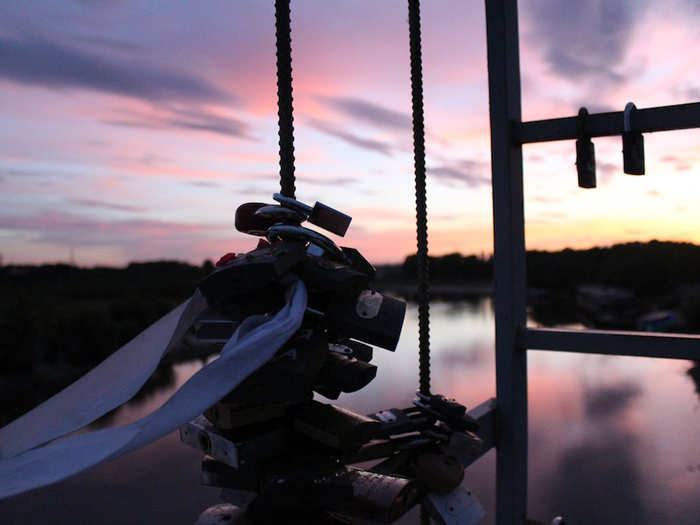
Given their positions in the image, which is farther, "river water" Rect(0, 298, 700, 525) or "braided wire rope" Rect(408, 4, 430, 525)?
"river water" Rect(0, 298, 700, 525)

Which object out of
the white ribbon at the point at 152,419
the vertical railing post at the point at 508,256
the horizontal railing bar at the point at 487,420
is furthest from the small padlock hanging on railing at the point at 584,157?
the white ribbon at the point at 152,419

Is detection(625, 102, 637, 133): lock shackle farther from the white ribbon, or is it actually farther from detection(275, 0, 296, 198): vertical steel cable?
the white ribbon

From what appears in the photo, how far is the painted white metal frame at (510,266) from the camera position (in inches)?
51.7

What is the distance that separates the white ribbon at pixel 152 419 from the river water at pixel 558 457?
20.7 feet

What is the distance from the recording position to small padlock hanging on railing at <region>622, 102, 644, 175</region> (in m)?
1.14

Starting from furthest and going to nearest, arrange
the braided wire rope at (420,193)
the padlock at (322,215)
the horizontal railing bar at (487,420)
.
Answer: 1. the horizontal railing bar at (487,420)
2. the braided wire rope at (420,193)
3. the padlock at (322,215)

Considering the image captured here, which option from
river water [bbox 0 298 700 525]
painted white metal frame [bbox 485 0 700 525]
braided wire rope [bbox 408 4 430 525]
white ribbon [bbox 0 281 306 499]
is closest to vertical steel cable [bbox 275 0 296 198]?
white ribbon [bbox 0 281 306 499]

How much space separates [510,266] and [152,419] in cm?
110

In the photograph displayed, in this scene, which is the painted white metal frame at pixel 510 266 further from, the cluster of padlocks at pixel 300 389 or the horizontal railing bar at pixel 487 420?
the cluster of padlocks at pixel 300 389

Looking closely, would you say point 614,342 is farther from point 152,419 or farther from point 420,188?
point 152,419

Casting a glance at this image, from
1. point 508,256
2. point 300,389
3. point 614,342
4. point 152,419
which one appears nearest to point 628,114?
point 508,256

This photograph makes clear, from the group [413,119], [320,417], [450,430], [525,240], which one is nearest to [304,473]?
[320,417]

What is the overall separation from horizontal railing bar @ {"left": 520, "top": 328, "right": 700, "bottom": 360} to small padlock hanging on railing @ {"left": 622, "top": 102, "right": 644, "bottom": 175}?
0.38m

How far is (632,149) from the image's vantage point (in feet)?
3.74
